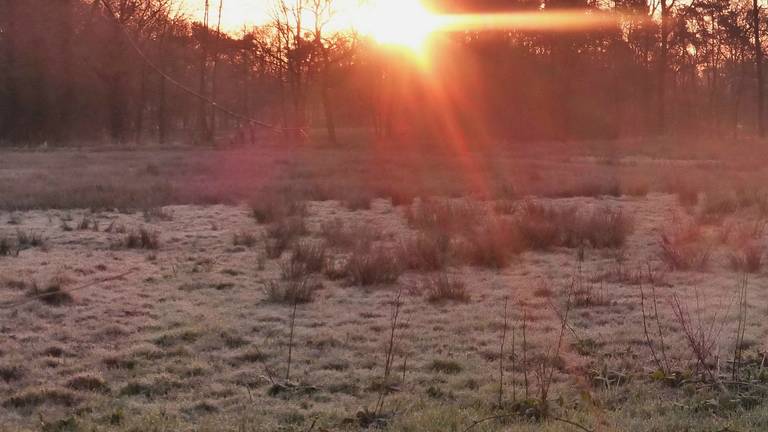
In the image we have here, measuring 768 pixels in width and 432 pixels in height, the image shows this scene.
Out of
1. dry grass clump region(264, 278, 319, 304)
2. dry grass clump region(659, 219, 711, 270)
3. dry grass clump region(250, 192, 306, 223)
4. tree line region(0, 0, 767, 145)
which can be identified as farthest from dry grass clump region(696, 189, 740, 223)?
tree line region(0, 0, 767, 145)

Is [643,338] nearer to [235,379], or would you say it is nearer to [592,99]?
[235,379]

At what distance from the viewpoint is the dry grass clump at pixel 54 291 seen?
25.4 feet

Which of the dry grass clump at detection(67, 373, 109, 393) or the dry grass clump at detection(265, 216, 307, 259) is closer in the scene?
the dry grass clump at detection(67, 373, 109, 393)

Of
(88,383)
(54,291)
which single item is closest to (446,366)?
(88,383)

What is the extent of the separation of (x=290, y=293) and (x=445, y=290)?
165 cm

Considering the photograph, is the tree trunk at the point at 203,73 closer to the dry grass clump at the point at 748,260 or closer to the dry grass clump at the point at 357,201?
the dry grass clump at the point at 357,201

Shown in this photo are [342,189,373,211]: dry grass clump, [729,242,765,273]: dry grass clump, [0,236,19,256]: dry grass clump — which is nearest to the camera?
[729,242,765,273]: dry grass clump

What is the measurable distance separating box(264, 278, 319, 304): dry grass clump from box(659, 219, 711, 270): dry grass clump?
4502 mm

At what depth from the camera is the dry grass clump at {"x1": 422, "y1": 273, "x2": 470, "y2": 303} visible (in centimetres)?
803

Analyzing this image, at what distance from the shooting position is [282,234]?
11.9 metres

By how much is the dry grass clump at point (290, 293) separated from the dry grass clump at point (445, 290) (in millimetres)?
1286

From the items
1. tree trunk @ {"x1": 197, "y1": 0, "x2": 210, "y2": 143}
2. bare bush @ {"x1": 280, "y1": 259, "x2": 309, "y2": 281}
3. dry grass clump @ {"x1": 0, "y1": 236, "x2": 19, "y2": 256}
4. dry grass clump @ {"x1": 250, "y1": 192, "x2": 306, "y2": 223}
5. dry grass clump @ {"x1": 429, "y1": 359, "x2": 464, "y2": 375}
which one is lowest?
dry grass clump @ {"x1": 429, "y1": 359, "x2": 464, "y2": 375}

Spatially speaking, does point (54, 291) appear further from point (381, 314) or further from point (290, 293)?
point (381, 314)

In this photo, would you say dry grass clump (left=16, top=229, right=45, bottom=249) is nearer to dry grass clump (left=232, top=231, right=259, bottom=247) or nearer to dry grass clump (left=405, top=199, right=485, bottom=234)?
dry grass clump (left=232, top=231, right=259, bottom=247)
